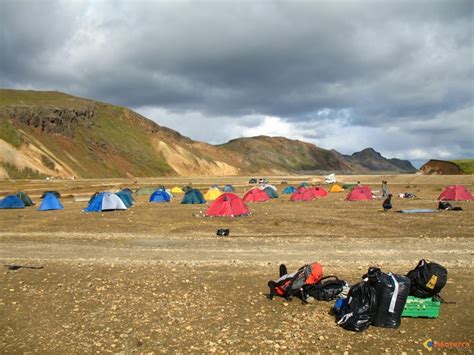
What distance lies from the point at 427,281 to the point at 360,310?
1.47 m

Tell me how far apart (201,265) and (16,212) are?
85.0 feet

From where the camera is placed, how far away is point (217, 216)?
28.8 m

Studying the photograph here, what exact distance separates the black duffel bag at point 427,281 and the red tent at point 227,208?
20658 millimetres

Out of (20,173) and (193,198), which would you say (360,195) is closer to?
(193,198)

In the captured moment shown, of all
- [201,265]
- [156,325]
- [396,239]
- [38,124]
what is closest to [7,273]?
[201,265]

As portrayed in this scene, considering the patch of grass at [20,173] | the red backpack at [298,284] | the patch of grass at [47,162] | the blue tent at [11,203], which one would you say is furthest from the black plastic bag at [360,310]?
the patch of grass at [47,162]

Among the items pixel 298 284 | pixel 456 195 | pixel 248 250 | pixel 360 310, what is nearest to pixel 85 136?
pixel 456 195

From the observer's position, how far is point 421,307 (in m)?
8.58

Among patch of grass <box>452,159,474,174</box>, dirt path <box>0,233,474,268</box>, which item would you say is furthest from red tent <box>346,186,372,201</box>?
patch of grass <box>452,159,474,174</box>

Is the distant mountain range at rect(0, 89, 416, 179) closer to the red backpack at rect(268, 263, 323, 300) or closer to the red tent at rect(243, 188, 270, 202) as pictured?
the red tent at rect(243, 188, 270, 202)

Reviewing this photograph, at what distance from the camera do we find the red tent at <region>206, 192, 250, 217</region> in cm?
2892

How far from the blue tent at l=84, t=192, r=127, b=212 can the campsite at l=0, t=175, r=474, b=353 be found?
8.93 m

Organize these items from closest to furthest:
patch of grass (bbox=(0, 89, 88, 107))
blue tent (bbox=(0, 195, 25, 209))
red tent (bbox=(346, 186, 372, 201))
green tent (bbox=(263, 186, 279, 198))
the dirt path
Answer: the dirt path, blue tent (bbox=(0, 195, 25, 209)), red tent (bbox=(346, 186, 372, 201)), green tent (bbox=(263, 186, 279, 198)), patch of grass (bbox=(0, 89, 88, 107))

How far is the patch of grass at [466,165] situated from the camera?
10288 centimetres
